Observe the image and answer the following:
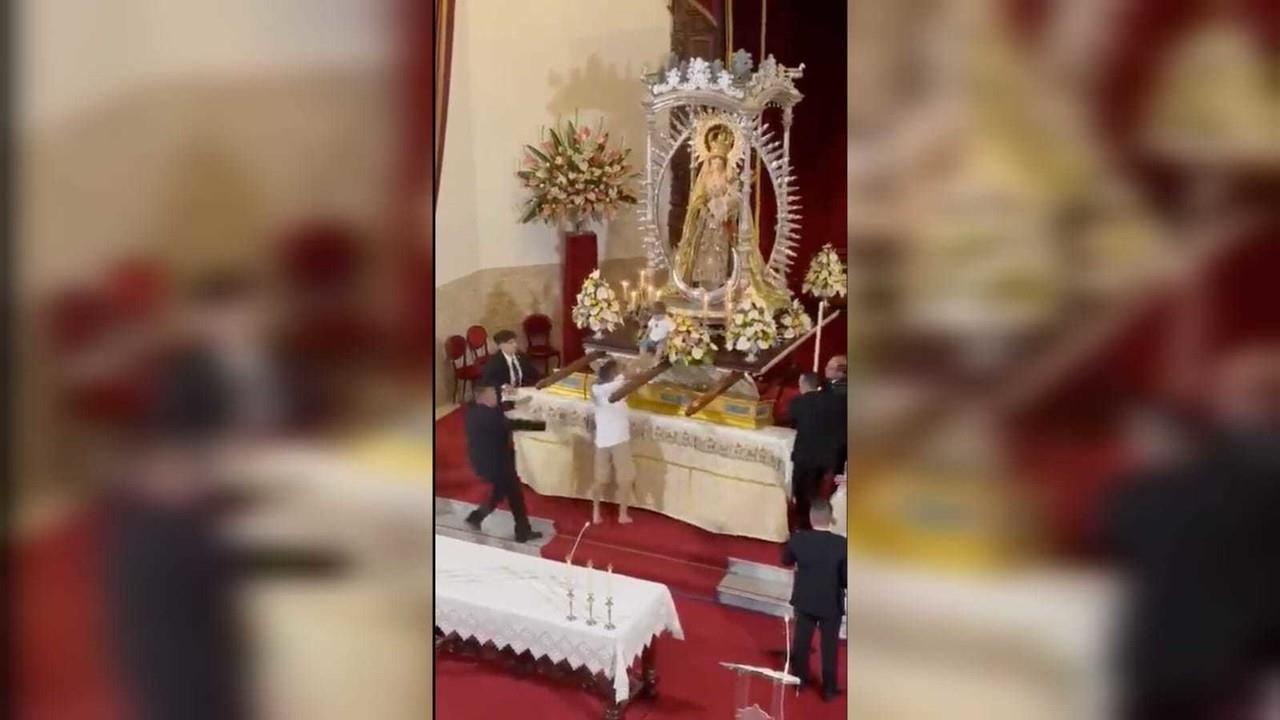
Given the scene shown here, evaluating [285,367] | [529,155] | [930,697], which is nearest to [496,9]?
[529,155]

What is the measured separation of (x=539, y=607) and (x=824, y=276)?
390 millimetres

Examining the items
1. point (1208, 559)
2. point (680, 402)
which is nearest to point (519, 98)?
point (680, 402)

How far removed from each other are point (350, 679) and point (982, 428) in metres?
0.44

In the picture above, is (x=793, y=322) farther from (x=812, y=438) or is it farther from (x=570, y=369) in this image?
(x=570, y=369)

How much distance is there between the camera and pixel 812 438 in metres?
0.80

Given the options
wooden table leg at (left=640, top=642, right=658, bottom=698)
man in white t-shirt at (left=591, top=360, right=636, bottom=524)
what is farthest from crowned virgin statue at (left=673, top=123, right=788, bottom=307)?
wooden table leg at (left=640, top=642, right=658, bottom=698)

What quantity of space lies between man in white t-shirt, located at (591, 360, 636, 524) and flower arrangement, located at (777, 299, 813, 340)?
0.14 metres

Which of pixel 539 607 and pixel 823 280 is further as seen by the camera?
pixel 539 607

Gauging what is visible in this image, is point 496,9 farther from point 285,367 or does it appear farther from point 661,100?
point 285,367

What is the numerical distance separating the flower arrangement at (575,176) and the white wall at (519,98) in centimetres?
1

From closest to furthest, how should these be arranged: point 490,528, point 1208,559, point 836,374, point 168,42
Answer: point 1208,559
point 168,42
point 836,374
point 490,528

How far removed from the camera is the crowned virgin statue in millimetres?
867

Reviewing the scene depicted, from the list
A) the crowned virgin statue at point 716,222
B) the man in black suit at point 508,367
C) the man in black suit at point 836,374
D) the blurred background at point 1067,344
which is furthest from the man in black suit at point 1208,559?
the man in black suit at point 508,367

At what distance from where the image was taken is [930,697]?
562 mm
